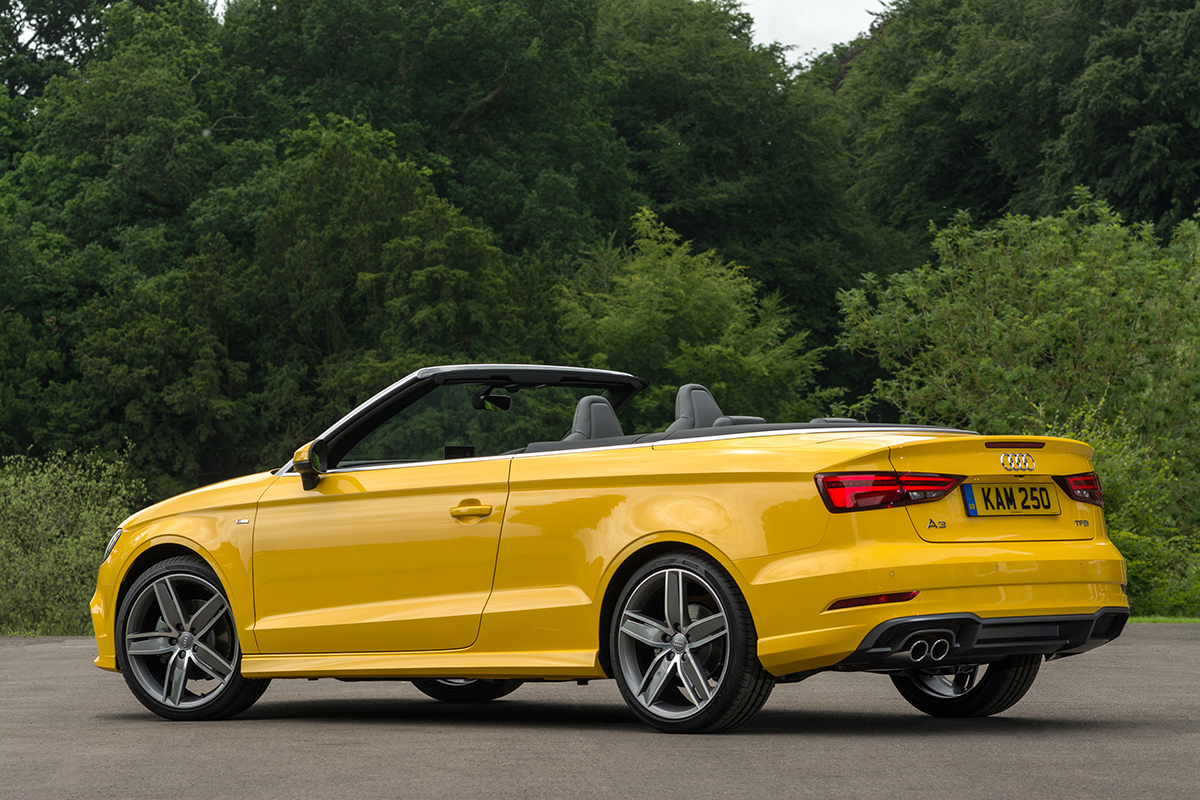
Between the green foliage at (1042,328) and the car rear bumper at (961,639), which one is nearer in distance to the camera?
the car rear bumper at (961,639)

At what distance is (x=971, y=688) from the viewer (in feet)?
26.6

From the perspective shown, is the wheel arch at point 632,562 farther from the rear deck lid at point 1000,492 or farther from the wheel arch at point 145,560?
the wheel arch at point 145,560

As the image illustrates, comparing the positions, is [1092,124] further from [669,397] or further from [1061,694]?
[1061,694]

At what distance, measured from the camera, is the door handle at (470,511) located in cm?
766

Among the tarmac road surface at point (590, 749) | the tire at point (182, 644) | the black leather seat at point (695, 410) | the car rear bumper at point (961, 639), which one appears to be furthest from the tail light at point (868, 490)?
the tire at point (182, 644)

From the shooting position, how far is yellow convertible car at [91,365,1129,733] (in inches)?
267

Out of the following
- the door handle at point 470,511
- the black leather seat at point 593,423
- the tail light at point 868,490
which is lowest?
the door handle at point 470,511

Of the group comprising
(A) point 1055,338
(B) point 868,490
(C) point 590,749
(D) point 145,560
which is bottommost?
(C) point 590,749

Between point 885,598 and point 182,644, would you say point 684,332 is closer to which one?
point 182,644

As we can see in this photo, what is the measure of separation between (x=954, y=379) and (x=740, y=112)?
26.0m

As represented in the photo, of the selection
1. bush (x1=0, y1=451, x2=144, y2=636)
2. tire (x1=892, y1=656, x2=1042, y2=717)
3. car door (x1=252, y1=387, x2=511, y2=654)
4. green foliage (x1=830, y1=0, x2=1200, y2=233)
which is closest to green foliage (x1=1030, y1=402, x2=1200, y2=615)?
bush (x1=0, y1=451, x2=144, y2=636)

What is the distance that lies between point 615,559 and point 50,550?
1426cm

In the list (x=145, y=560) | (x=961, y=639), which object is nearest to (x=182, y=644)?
(x=145, y=560)

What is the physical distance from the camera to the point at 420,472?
26.2ft
